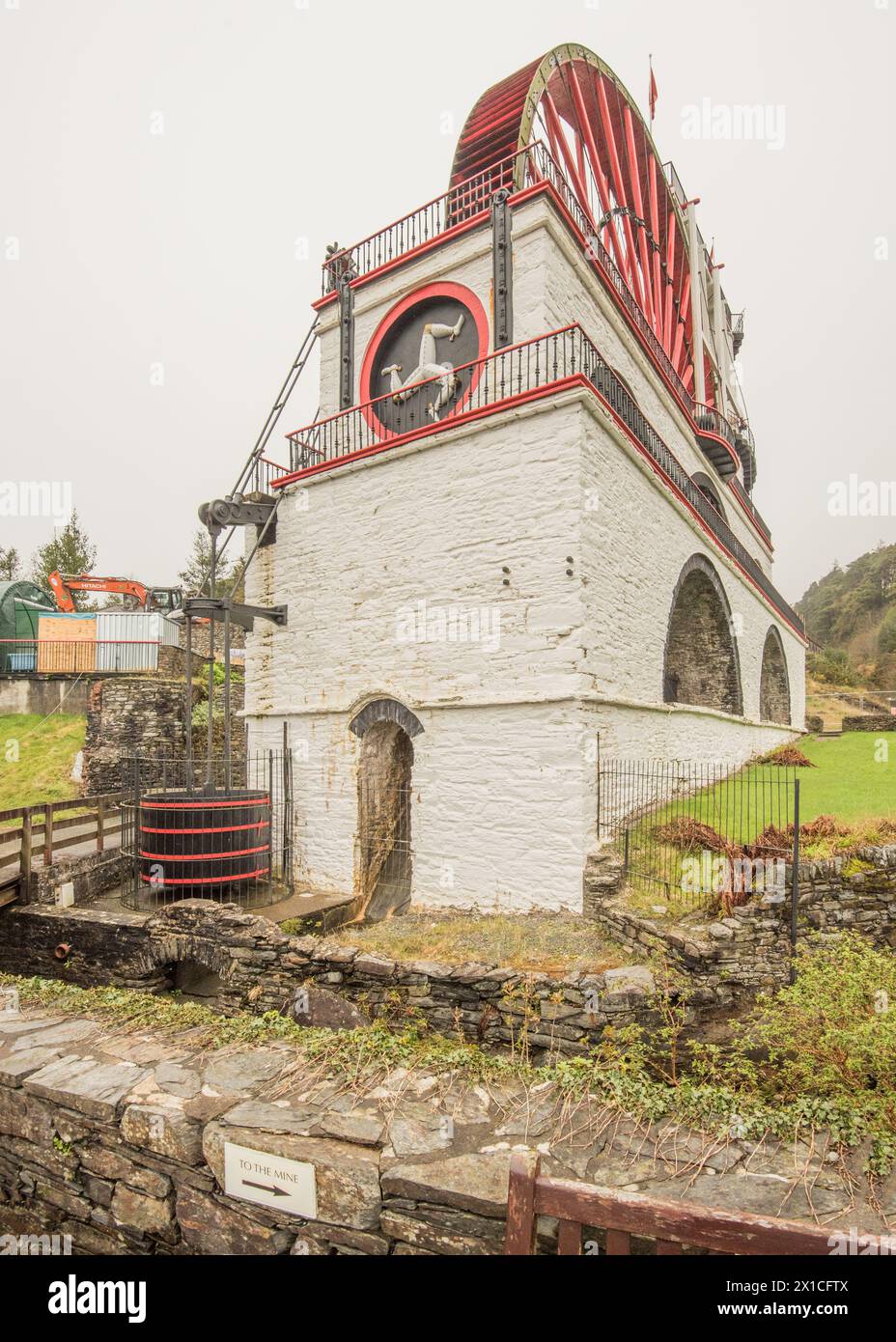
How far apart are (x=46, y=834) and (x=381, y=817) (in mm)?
5020

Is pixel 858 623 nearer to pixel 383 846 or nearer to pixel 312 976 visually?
pixel 383 846

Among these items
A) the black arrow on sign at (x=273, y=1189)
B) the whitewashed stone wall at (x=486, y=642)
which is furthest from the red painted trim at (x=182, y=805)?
the black arrow on sign at (x=273, y=1189)

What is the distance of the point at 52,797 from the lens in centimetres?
1395

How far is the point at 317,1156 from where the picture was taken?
3322mm

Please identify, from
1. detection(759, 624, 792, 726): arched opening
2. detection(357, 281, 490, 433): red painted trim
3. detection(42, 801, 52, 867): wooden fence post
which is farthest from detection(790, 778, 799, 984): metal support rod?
detection(759, 624, 792, 726): arched opening

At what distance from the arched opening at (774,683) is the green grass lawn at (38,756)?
829 inches

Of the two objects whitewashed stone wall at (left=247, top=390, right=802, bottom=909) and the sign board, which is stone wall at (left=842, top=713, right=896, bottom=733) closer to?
whitewashed stone wall at (left=247, top=390, right=802, bottom=909)

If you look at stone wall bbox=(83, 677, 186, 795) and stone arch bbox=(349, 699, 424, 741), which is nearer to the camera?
stone arch bbox=(349, 699, 424, 741)

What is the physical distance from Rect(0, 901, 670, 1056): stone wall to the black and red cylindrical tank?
0.99 metres

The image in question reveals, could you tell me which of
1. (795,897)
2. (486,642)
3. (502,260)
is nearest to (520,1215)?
(795,897)

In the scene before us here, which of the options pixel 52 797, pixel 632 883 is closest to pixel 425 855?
pixel 632 883

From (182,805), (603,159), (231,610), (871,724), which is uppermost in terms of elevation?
(603,159)

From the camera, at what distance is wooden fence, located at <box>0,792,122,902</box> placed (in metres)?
8.91
